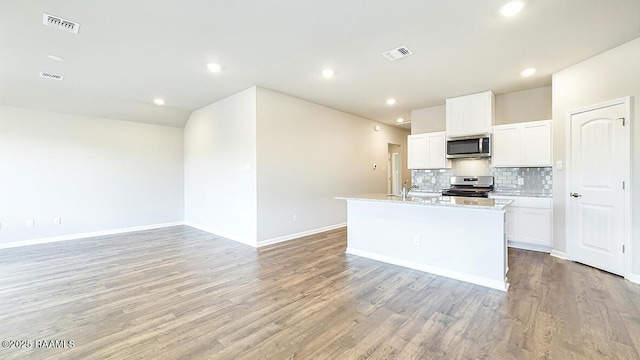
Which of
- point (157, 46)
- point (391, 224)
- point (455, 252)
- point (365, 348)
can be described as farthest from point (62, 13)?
point (455, 252)

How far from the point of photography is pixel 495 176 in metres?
5.00

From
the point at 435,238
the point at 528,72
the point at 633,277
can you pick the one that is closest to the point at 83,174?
the point at 435,238

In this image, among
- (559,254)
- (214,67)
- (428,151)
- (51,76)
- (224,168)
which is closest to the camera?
(214,67)

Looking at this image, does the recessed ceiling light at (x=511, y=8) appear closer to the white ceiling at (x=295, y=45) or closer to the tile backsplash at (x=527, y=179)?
the white ceiling at (x=295, y=45)

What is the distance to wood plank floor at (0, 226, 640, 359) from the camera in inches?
74.5

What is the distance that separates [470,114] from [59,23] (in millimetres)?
5604

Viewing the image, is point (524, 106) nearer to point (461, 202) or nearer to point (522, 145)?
point (522, 145)

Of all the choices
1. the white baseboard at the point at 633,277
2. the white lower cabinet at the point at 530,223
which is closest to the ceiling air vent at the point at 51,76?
the white lower cabinet at the point at 530,223

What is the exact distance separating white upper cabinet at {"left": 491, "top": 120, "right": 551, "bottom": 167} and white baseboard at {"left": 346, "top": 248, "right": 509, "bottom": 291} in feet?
8.04

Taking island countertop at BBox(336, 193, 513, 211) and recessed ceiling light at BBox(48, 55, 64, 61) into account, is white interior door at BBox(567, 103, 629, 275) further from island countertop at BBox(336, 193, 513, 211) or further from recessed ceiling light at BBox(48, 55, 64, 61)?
recessed ceiling light at BBox(48, 55, 64, 61)

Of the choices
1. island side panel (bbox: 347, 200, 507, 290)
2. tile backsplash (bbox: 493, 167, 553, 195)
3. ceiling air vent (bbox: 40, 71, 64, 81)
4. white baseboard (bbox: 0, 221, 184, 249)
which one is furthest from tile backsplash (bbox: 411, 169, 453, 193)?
ceiling air vent (bbox: 40, 71, 64, 81)

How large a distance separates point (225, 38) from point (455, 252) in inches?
136

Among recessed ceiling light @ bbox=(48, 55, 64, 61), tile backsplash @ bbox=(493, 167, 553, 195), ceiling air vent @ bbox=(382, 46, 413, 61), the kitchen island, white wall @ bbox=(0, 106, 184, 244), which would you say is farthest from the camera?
white wall @ bbox=(0, 106, 184, 244)

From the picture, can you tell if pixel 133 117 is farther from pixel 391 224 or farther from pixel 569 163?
pixel 569 163
